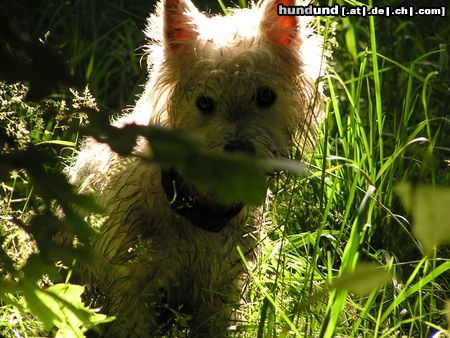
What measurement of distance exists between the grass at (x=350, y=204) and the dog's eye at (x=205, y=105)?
39 cm

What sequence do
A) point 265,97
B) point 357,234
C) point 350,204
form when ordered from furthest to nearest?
point 265,97 < point 350,204 < point 357,234

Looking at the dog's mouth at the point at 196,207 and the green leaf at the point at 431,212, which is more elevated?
the green leaf at the point at 431,212

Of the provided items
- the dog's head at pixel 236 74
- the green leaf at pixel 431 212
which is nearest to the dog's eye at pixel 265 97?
the dog's head at pixel 236 74

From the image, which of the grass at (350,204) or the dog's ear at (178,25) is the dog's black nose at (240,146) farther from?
the dog's ear at (178,25)

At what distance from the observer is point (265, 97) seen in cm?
301

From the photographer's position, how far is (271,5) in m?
3.04

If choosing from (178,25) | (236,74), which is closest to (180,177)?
(236,74)

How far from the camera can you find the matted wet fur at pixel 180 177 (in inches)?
113

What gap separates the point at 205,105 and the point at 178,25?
325 mm

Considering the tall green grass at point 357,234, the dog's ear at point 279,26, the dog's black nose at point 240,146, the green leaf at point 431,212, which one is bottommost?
the tall green grass at point 357,234

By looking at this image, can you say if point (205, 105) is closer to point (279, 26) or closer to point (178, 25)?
point (178, 25)

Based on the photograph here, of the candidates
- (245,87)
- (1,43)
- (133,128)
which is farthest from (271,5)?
(133,128)

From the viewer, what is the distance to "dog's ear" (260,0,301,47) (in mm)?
3036

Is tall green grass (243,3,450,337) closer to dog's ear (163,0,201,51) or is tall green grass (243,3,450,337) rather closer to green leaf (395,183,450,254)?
dog's ear (163,0,201,51)
